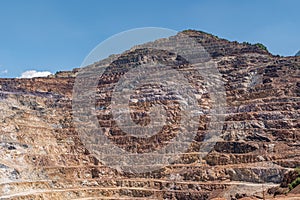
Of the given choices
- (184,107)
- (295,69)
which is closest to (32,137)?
(184,107)

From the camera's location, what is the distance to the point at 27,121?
218ft

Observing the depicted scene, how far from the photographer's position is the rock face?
50.9 m

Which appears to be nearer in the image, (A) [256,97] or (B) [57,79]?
(A) [256,97]

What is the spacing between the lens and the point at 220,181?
52156 millimetres

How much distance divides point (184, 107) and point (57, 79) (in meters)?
31.7

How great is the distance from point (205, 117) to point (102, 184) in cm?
1949

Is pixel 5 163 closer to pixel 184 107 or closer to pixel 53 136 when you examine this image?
pixel 53 136

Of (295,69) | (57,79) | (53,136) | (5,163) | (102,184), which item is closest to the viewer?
(5,163)

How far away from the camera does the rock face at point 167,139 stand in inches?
2004

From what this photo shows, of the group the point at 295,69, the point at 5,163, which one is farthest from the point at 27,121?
the point at 295,69

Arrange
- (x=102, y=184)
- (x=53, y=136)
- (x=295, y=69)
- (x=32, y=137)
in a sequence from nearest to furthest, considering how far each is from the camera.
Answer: (x=102, y=184), (x=32, y=137), (x=53, y=136), (x=295, y=69)

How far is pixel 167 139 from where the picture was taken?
207 feet

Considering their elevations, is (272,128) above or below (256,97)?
below

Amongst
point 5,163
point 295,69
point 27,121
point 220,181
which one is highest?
point 295,69
